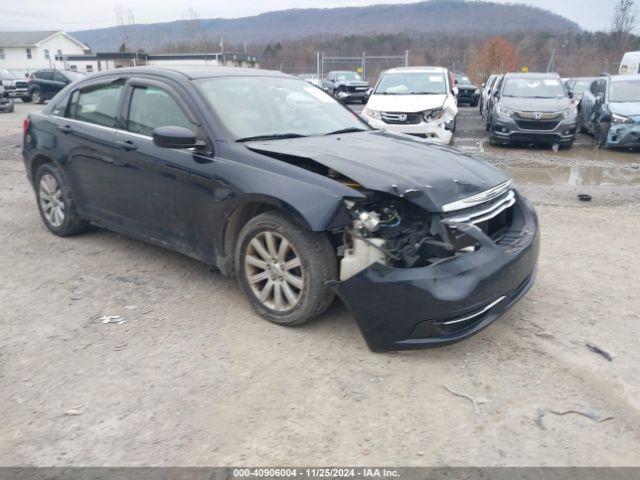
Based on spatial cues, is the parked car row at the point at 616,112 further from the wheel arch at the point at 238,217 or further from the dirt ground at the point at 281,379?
the wheel arch at the point at 238,217

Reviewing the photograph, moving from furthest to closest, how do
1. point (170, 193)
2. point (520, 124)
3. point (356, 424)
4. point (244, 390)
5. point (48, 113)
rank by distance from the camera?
point (520, 124) < point (48, 113) < point (170, 193) < point (244, 390) < point (356, 424)

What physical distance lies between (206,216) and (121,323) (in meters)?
0.96

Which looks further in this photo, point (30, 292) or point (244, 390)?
point (30, 292)

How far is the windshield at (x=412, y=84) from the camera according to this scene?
457 inches

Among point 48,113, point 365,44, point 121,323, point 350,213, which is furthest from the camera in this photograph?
point 365,44

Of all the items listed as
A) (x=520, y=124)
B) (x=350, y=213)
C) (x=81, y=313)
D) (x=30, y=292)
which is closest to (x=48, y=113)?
(x=30, y=292)

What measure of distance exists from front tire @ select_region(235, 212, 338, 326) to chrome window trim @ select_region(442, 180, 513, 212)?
2.59ft

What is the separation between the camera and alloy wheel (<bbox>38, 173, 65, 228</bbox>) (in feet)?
18.3

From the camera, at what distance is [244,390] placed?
3.08 metres

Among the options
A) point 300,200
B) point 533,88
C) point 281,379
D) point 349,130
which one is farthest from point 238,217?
point 533,88

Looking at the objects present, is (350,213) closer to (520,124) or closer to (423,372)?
(423,372)

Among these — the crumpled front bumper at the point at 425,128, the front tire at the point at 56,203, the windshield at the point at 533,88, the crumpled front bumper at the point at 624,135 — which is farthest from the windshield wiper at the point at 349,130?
the windshield at the point at 533,88

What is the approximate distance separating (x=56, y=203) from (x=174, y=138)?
2435mm

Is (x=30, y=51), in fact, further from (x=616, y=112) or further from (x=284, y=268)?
(x=284, y=268)
